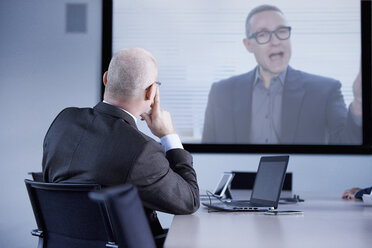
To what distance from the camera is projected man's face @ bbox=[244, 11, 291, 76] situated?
4852mm

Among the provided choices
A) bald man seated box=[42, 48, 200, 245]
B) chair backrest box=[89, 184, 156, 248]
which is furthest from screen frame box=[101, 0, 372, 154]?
chair backrest box=[89, 184, 156, 248]

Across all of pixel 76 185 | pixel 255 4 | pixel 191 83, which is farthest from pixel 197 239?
pixel 255 4

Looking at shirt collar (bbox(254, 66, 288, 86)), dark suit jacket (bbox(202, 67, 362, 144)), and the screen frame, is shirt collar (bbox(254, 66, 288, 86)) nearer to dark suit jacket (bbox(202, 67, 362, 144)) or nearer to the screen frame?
dark suit jacket (bbox(202, 67, 362, 144))

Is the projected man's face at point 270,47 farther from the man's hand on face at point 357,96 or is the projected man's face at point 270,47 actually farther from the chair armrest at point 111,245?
the chair armrest at point 111,245

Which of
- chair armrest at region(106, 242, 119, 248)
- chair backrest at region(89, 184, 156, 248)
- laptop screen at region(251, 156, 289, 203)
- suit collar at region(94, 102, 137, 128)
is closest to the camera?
chair backrest at region(89, 184, 156, 248)

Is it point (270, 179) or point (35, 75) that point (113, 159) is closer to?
point (270, 179)

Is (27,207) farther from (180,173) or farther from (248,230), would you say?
(248,230)

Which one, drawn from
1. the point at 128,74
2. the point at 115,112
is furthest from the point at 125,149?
the point at 128,74

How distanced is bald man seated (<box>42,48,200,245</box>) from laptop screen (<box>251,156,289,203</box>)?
0.51 metres

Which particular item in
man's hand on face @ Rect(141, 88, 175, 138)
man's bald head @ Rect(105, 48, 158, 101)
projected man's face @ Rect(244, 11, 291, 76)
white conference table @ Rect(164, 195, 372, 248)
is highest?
projected man's face @ Rect(244, 11, 291, 76)

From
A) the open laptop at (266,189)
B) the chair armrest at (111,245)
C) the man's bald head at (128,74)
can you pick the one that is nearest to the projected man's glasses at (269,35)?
the open laptop at (266,189)

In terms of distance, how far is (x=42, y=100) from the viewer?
489 centimetres

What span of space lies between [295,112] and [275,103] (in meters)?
0.22

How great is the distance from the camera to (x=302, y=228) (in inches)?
60.6
